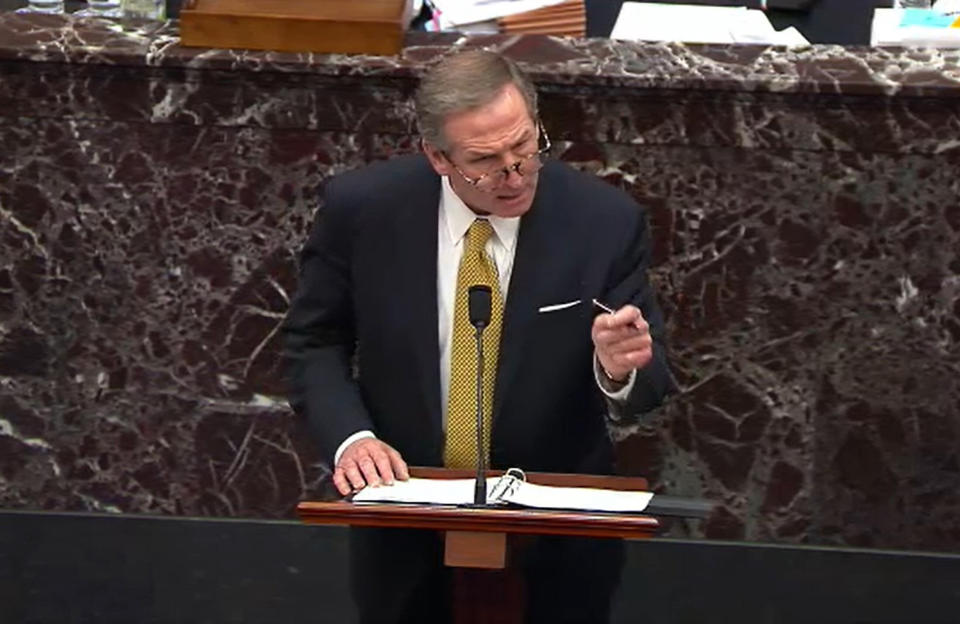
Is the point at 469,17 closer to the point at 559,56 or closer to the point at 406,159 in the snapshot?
the point at 559,56

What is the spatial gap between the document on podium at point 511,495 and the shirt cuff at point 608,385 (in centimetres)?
18

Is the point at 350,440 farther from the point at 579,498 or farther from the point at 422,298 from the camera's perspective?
the point at 579,498

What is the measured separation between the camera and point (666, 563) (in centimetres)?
405

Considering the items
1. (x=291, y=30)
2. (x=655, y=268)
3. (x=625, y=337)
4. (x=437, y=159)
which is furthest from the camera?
(x=655, y=268)

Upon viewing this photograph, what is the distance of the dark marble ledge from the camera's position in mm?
3621

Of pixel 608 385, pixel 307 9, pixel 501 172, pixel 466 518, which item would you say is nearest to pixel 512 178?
pixel 501 172

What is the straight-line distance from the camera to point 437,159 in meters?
2.69

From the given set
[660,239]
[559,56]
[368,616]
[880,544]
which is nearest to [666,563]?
[880,544]

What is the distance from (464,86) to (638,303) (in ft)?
1.39

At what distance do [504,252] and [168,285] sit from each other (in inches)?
50.4

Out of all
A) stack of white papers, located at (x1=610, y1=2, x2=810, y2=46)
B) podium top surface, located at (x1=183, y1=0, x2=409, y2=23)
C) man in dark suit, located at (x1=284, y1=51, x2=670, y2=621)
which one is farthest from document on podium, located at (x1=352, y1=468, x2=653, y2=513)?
stack of white papers, located at (x1=610, y1=2, x2=810, y2=46)


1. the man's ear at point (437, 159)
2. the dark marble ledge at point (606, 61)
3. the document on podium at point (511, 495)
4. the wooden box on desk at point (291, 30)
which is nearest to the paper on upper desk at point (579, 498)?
the document on podium at point (511, 495)

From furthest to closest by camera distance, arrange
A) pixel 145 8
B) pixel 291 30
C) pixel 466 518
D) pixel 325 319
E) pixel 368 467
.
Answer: pixel 145 8 < pixel 291 30 < pixel 325 319 < pixel 368 467 < pixel 466 518

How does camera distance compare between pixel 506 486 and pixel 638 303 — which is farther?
pixel 638 303
